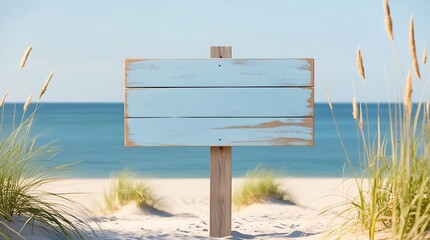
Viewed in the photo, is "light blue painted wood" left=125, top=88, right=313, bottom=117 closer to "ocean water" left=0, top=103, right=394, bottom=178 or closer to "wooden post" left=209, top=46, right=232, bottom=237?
"wooden post" left=209, top=46, right=232, bottom=237

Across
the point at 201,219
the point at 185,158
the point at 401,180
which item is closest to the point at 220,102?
the point at 201,219

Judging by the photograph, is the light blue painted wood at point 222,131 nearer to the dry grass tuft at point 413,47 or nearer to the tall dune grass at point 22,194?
the tall dune grass at point 22,194

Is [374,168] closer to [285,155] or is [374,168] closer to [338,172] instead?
[338,172]

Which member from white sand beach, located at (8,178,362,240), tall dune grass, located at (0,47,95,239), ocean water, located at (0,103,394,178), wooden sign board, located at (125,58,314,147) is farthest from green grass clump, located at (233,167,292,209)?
ocean water, located at (0,103,394,178)

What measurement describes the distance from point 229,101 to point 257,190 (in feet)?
7.98

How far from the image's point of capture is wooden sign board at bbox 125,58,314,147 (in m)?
4.91

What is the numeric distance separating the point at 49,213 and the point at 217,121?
1.59m

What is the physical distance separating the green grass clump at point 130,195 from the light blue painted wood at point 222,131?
2.18 metres

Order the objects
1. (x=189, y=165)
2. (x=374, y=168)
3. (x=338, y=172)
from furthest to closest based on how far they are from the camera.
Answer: (x=189, y=165), (x=338, y=172), (x=374, y=168)

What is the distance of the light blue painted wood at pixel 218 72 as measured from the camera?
4.91m

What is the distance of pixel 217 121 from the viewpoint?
4922mm

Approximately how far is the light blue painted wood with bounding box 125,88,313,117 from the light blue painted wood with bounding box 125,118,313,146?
51 millimetres

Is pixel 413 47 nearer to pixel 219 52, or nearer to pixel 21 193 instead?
pixel 219 52

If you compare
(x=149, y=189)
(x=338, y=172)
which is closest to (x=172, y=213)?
(x=149, y=189)
